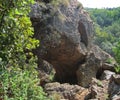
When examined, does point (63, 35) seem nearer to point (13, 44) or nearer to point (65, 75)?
point (65, 75)

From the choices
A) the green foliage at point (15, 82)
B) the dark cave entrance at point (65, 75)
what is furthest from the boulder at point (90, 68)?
the green foliage at point (15, 82)

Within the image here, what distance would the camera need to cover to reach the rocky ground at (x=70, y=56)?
20508 mm

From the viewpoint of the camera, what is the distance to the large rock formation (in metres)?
21.6

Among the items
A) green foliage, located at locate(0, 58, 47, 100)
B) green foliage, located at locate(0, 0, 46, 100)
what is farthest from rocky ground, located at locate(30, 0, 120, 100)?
green foliage, located at locate(0, 0, 46, 100)

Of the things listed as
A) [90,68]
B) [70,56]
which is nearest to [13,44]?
[70,56]

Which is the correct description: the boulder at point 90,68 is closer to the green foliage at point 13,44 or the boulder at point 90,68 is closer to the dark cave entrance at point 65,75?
the dark cave entrance at point 65,75

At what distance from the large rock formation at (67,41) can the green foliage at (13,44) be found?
43.4ft

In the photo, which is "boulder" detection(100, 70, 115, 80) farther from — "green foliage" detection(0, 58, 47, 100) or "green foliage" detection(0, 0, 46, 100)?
"green foliage" detection(0, 0, 46, 100)

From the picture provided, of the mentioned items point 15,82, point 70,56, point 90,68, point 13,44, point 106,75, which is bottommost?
point 106,75

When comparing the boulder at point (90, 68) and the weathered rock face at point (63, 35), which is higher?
the weathered rock face at point (63, 35)

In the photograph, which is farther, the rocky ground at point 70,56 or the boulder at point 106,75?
the boulder at point 106,75

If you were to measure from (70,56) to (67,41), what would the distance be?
148cm

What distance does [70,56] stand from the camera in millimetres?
23688

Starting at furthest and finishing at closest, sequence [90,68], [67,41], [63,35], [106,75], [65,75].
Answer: [65,75], [106,75], [90,68], [67,41], [63,35]
